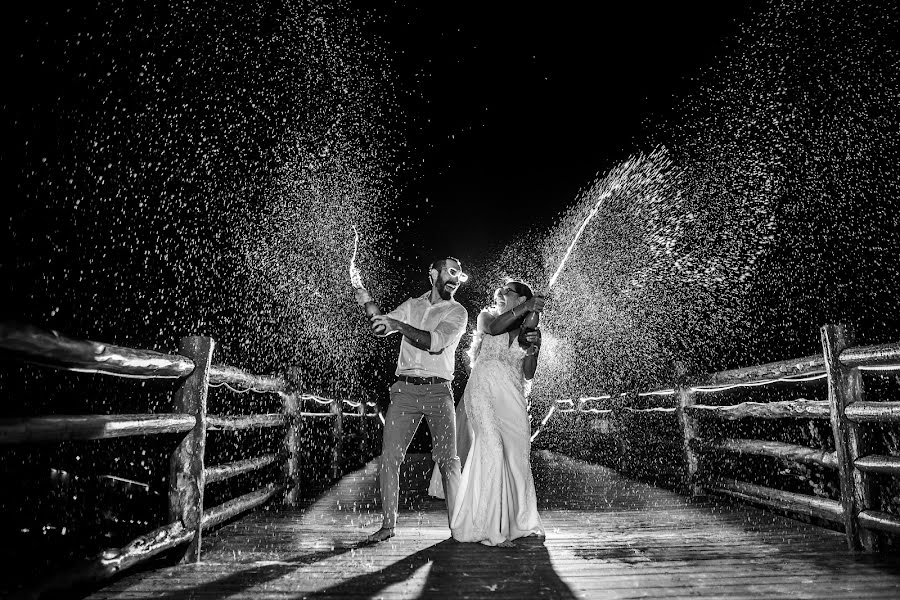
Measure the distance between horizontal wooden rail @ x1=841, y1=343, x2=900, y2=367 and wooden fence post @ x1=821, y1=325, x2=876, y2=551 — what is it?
6 cm

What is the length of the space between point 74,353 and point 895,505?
6.81 m

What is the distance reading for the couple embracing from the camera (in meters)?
3.54

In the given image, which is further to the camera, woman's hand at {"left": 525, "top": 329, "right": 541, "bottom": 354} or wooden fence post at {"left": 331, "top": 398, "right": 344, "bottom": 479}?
wooden fence post at {"left": 331, "top": 398, "right": 344, "bottom": 479}

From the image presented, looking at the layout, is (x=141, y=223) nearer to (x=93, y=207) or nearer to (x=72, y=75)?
(x=93, y=207)

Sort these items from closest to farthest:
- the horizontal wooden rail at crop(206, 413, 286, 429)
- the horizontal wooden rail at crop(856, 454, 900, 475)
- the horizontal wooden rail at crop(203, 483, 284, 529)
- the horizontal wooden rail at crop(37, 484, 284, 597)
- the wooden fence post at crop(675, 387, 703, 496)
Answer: the horizontal wooden rail at crop(37, 484, 284, 597) → the horizontal wooden rail at crop(856, 454, 900, 475) → the horizontal wooden rail at crop(203, 483, 284, 529) → the horizontal wooden rail at crop(206, 413, 286, 429) → the wooden fence post at crop(675, 387, 703, 496)

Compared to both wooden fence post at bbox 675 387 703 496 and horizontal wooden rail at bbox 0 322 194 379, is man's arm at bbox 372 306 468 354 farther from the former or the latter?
wooden fence post at bbox 675 387 703 496

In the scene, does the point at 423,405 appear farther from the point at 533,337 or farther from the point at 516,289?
the point at 516,289

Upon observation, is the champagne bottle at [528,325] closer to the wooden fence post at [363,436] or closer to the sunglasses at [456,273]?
the sunglasses at [456,273]

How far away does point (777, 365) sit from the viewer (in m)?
4.23

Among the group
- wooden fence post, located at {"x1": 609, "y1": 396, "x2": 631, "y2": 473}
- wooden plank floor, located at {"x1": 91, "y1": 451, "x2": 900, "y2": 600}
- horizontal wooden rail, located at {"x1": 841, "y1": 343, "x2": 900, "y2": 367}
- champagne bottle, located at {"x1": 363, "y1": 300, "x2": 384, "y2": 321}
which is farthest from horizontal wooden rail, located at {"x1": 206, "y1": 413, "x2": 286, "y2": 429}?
wooden fence post, located at {"x1": 609, "y1": 396, "x2": 631, "y2": 473}

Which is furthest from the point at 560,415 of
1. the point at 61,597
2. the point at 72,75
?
the point at 72,75

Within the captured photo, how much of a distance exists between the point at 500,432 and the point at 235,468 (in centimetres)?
212

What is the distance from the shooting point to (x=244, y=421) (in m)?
4.50

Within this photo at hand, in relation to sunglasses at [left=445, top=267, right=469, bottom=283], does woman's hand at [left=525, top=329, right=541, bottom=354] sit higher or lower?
lower
